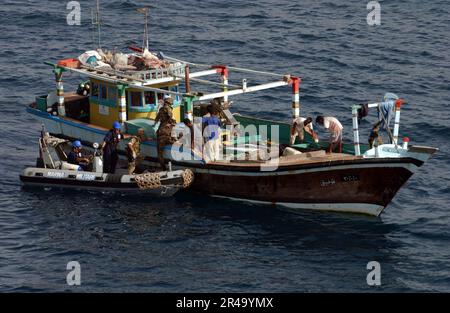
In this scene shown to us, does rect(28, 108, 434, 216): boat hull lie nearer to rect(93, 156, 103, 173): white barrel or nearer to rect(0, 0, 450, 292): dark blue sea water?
rect(0, 0, 450, 292): dark blue sea water

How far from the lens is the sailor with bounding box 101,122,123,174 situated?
3590 centimetres

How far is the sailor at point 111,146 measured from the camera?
1413 inches

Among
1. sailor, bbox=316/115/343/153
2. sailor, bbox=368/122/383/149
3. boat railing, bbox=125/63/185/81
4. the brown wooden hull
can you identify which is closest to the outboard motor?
boat railing, bbox=125/63/185/81

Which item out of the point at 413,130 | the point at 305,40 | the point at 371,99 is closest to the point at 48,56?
the point at 305,40

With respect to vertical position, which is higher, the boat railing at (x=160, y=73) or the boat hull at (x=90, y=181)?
the boat railing at (x=160, y=73)

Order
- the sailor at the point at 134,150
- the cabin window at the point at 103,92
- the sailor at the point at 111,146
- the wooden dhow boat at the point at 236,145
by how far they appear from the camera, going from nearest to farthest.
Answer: the wooden dhow boat at the point at 236,145 < the sailor at the point at 134,150 < the sailor at the point at 111,146 < the cabin window at the point at 103,92

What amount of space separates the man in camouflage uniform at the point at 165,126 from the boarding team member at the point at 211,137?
1.18 m

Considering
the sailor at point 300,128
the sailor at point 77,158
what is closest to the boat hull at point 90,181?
the sailor at point 77,158

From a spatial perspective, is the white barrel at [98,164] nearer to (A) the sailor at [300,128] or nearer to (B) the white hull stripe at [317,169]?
(B) the white hull stripe at [317,169]

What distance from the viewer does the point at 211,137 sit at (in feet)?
114

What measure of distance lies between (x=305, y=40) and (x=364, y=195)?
25.0 m

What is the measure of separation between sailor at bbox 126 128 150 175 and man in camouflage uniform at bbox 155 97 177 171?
78 centimetres

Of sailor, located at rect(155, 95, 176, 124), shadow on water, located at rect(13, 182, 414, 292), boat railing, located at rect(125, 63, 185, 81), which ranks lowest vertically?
shadow on water, located at rect(13, 182, 414, 292)
